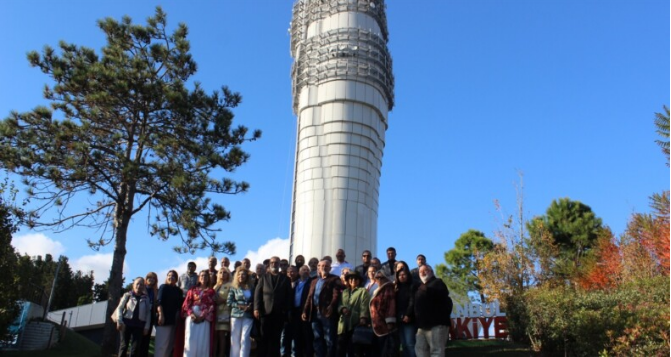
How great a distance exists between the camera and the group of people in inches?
343

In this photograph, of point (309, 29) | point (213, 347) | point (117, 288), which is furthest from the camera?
point (309, 29)

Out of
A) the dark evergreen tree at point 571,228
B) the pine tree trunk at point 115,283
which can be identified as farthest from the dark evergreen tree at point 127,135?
the dark evergreen tree at point 571,228

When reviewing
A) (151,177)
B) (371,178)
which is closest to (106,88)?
(151,177)

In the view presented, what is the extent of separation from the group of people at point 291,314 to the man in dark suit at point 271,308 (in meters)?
0.02

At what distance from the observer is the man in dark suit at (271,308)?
369 inches

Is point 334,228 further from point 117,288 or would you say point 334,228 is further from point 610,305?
point 610,305

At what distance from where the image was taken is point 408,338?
8.80 meters

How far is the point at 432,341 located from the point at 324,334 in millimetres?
1885

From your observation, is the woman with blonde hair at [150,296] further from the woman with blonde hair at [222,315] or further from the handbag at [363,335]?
the handbag at [363,335]

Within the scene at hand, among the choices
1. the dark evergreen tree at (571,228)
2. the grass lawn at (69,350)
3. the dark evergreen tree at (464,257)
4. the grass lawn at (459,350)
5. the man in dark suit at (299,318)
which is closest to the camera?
the man in dark suit at (299,318)

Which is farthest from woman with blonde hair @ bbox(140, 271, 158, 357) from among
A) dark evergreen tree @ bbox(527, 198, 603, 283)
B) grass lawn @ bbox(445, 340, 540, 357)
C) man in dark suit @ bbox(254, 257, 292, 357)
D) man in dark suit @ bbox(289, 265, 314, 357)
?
dark evergreen tree @ bbox(527, 198, 603, 283)

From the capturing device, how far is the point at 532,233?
25453mm

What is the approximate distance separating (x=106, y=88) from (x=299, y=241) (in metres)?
7.95

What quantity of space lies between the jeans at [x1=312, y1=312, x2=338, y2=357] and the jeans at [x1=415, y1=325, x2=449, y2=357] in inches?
55.6
